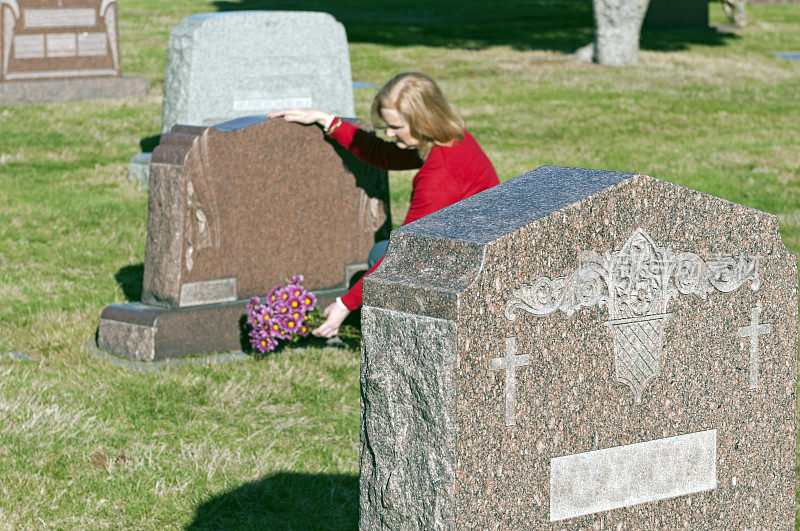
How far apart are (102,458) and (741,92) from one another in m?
13.6

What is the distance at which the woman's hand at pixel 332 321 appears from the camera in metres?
5.54

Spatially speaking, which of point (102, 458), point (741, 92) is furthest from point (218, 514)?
point (741, 92)

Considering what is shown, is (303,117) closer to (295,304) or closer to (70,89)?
(295,304)

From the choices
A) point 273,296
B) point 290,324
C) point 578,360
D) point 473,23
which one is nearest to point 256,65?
point 273,296

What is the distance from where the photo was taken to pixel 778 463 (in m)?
3.17

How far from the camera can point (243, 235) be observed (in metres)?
6.14

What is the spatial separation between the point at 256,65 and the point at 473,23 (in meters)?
16.0

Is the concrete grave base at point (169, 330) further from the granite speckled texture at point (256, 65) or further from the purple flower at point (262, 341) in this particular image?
the granite speckled texture at point (256, 65)

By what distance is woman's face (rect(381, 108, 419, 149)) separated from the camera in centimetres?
523

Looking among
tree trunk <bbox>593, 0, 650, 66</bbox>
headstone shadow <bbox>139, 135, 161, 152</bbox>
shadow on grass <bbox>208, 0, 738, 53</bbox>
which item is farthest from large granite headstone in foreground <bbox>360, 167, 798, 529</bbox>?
shadow on grass <bbox>208, 0, 738, 53</bbox>

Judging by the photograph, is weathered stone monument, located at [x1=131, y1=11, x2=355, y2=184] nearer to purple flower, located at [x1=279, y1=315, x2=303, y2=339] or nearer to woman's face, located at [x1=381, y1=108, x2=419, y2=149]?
purple flower, located at [x1=279, y1=315, x2=303, y2=339]

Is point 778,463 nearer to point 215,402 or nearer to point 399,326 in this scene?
point 399,326

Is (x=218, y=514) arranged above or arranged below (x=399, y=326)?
below

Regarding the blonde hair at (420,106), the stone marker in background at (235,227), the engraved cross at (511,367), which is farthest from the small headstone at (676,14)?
the engraved cross at (511,367)
